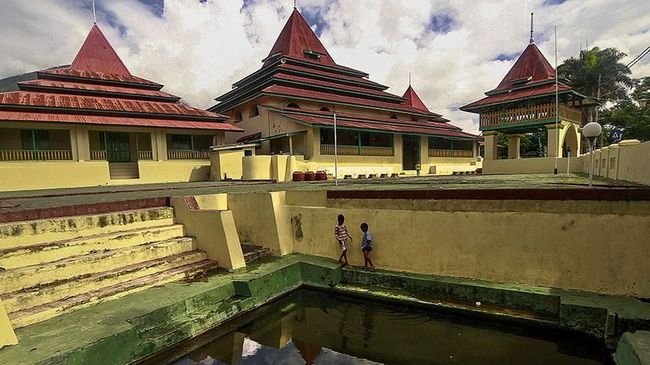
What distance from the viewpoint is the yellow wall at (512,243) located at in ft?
18.6

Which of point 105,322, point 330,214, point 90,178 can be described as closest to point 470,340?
point 330,214

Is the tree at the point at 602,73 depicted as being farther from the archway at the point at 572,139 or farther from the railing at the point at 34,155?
the railing at the point at 34,155

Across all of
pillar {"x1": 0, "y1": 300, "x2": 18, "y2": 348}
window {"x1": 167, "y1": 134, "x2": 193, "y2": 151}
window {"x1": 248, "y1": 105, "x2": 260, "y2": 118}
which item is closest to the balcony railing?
window {"x1": 248, "y1": 105, "x2": 260, "y2": 118}

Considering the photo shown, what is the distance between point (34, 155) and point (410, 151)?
23.9 m

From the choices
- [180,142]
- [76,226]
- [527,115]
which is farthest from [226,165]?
[527,115]

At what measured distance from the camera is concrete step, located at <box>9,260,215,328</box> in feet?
16.3

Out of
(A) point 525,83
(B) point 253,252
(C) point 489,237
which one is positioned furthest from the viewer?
(A) point 525,83

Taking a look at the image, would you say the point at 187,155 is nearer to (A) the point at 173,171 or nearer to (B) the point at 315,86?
(A) the point at 173,171

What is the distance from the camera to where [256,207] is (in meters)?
9.18

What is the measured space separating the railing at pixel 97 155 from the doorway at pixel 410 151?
19935 mm

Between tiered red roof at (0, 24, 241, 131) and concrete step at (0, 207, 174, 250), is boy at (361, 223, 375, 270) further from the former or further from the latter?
tiered red roof at (0, 24, 241, 131)

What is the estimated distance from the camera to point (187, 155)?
65.8 feet

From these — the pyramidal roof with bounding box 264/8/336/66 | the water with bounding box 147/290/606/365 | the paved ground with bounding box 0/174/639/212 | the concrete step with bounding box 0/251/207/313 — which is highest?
the pyramidal roof with bounding box 264/8/336/66

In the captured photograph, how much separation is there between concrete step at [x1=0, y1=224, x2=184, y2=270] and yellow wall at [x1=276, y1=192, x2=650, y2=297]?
3934 millimetres
